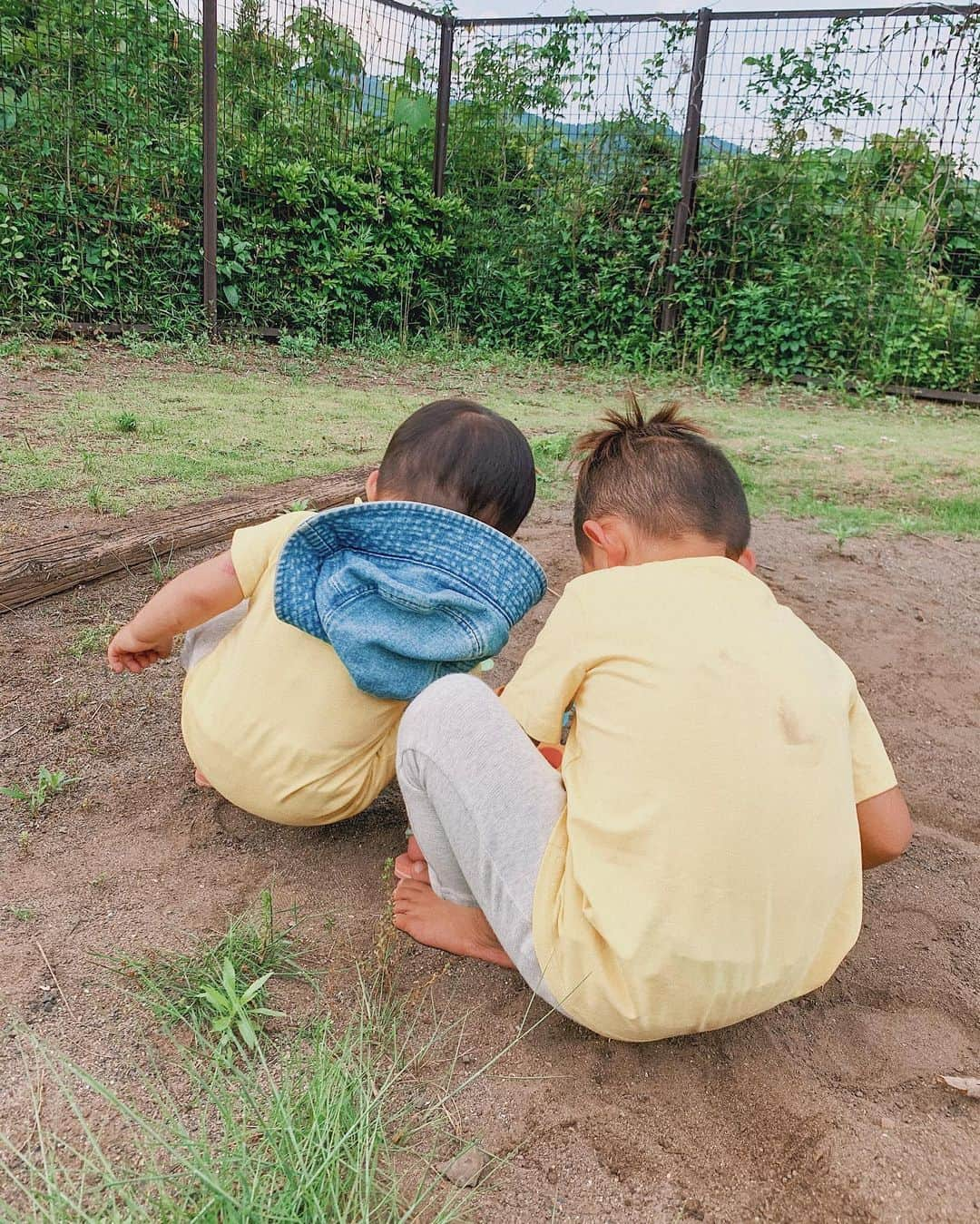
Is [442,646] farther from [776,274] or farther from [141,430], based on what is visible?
[776,274]

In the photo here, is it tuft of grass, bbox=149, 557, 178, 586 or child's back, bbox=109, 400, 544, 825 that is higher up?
child's back, bbox=109, 400, 544, 825

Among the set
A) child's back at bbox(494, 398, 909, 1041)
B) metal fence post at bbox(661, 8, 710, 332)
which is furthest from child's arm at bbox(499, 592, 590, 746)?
metal fence post at bbox(661, 8, 710, 332)

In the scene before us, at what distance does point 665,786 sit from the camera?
132cm

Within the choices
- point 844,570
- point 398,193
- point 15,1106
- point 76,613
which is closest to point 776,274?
point 398,193

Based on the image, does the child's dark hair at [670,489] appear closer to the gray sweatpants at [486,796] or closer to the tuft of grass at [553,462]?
the gray sweatpants at [486,796]

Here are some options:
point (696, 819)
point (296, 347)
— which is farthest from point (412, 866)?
point (296, 347)

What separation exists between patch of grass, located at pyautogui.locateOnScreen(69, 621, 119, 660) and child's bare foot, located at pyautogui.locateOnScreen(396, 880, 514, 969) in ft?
4.46

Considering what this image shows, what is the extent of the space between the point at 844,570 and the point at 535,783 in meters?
2.60

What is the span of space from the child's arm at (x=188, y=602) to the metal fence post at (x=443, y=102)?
27.8 ft

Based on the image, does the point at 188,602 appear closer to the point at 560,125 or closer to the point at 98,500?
the point at 98,500

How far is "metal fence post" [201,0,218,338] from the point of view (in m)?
7.20

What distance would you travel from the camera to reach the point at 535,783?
59.6 inches

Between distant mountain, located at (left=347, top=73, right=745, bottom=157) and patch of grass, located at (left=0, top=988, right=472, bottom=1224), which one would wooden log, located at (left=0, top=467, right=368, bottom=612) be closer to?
patch of grass, located at (left=0, top=988, right=472, bottom=1224)

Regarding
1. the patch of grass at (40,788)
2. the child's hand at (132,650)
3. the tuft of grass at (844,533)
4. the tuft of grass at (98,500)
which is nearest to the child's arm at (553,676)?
the child's hand at (132,650)
